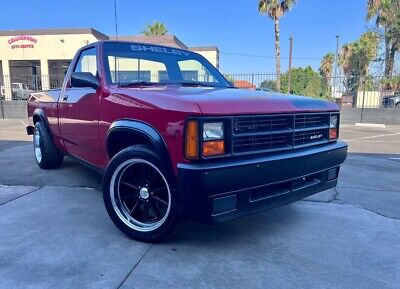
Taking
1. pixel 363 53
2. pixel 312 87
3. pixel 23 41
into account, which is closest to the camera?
pixel 312 87

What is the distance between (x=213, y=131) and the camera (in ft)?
8.36

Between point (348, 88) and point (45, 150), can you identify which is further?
point (348, 88)

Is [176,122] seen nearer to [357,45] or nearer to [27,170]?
[27,170]

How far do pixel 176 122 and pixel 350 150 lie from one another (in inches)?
276

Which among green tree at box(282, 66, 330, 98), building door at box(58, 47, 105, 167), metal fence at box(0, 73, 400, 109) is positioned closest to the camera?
building door at box(58, 47, 105, 167)

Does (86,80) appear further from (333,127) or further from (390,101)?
(390,101)

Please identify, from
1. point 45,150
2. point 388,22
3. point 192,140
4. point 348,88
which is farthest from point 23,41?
point 192,140

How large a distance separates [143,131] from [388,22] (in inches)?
1072

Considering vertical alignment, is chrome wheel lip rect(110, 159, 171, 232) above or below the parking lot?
above

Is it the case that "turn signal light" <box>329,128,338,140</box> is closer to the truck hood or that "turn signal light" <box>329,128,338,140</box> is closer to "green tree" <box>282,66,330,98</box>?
the truck hood

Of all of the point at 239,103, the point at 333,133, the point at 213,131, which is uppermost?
the point at 239,103

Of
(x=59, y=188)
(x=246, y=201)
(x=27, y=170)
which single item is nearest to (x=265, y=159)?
(x=246, y=201)

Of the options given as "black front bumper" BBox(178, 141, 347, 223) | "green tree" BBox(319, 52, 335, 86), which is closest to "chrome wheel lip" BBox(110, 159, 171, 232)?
"black front bumper" BBox(178, 141, 347, 223)

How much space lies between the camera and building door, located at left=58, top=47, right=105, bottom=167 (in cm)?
372
